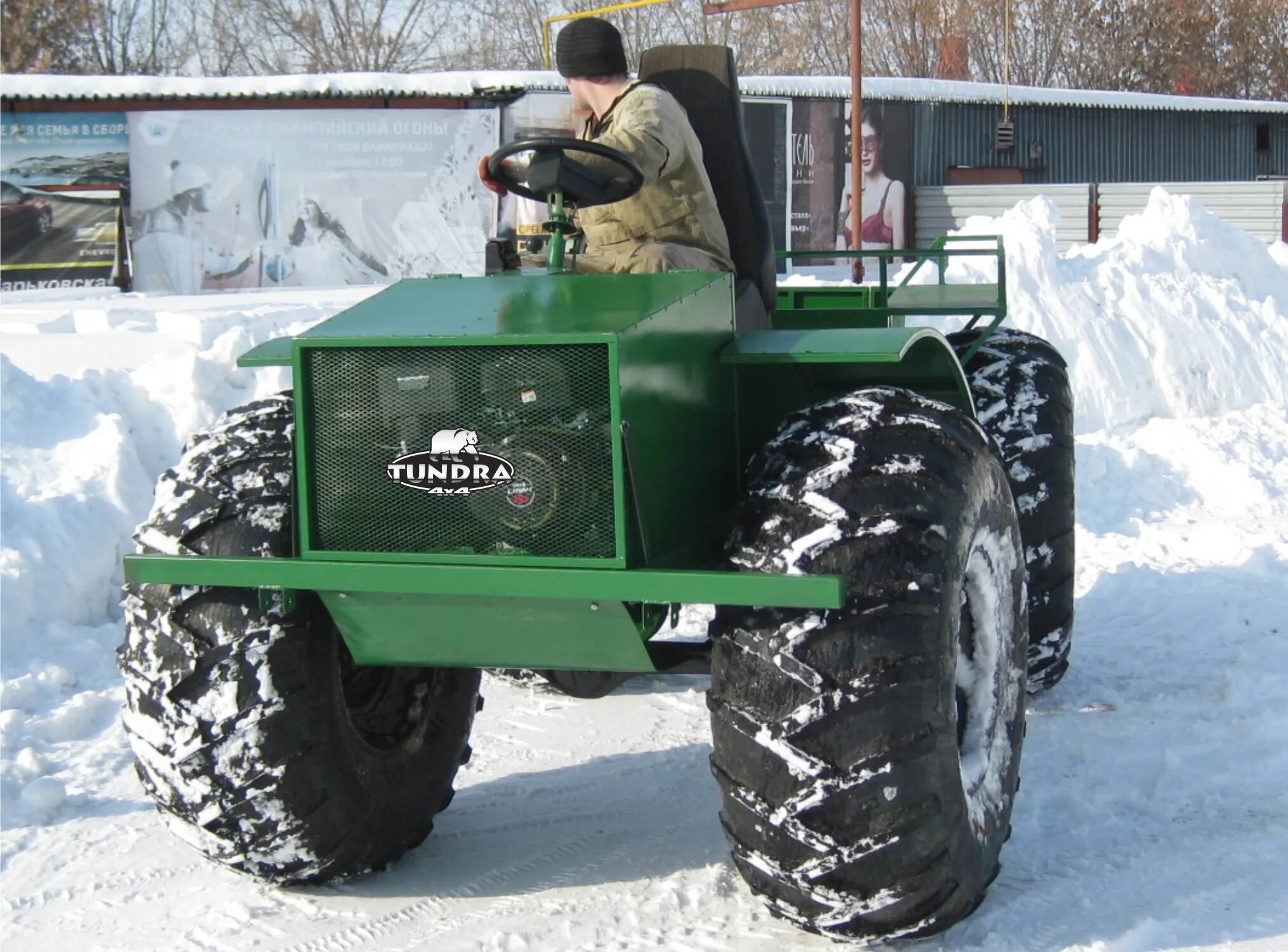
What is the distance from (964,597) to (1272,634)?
320cm

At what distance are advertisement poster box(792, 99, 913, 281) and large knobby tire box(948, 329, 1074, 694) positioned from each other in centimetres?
1686

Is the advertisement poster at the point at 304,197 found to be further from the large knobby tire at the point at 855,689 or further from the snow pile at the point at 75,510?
the large knobby tire at the point at 855,689

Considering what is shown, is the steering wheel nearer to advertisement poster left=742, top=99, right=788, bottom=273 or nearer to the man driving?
the man driving

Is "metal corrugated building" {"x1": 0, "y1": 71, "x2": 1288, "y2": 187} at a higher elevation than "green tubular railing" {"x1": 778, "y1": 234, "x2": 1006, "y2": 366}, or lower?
higher

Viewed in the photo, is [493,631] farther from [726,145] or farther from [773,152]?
[773,152]

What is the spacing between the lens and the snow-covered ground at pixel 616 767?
3.92 metres

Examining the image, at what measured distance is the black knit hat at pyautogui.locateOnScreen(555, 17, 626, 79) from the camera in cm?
471

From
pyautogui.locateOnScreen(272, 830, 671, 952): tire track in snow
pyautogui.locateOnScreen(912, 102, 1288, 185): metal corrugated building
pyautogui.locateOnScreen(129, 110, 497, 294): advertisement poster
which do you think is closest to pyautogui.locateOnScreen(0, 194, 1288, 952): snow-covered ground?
pyautogui.locateOnScreen(272, 830, 671, 952): tire track in snow

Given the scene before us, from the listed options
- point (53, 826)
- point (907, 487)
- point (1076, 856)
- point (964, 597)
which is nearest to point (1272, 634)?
point (1076, 856)

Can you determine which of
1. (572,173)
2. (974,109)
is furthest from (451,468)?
(974,109)

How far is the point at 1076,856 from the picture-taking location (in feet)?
14.0

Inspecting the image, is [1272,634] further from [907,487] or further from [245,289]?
[245,289]

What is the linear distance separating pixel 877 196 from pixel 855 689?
23.2 metres

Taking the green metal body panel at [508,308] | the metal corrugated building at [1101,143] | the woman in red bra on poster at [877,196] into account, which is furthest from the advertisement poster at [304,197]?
the green metal body panel at [508,308]
